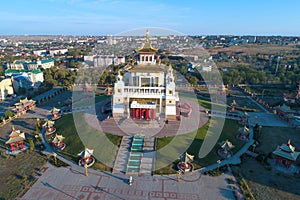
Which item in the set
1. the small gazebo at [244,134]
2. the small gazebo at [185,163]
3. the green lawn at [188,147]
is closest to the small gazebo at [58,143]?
the green lawn at [188,147]

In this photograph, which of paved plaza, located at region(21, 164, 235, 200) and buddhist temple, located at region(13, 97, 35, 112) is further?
buddhist temple, located at region(13, 97, 35, 112)

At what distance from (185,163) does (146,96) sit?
37.0 ft

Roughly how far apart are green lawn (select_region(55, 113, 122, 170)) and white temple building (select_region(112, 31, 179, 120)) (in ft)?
15.7

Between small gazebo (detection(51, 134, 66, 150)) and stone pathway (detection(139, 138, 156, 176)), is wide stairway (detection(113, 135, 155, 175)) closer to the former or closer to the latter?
stone pathway (detection(139, 138, 156, 176))

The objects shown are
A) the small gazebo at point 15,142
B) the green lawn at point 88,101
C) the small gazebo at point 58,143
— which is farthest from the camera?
the green lawn at point 88,101

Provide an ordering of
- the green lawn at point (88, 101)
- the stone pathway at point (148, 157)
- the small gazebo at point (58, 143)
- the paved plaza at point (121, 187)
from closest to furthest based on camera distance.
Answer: the paved plaza at point (121, 187) → the stone pathway at point (148, 157) → the small gazebo at point (58, 143) → the green lawn at point (88, 101)

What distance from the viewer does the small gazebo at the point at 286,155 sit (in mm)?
21572

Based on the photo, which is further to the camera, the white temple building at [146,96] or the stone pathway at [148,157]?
the white temple building at [146,96]

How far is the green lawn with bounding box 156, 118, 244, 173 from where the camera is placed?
2225 cm

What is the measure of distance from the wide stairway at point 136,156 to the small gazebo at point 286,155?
13.2m

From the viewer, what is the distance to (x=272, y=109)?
129 ft

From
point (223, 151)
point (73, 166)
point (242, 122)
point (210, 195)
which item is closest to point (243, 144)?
point (223, 151)

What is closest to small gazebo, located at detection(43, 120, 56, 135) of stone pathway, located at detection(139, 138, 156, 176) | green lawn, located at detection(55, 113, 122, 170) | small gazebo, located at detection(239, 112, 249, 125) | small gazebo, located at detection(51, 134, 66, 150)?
green lawn, located at detection(55, 113, 122, 170)

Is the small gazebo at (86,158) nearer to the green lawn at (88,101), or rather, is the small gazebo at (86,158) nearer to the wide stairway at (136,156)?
the wide stairway at (136,156)
